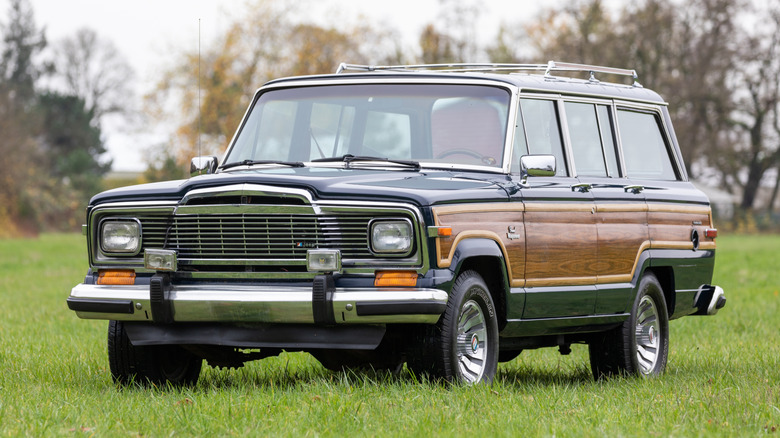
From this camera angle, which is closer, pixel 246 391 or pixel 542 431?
pixel 542 431

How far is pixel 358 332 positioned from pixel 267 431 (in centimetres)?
123

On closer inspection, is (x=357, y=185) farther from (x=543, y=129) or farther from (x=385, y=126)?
(x=543, y=129)

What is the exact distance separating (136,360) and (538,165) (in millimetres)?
2617

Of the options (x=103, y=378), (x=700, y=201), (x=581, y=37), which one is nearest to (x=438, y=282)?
(x=103, y=378)

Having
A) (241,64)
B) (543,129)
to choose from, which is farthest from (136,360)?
(241,64)

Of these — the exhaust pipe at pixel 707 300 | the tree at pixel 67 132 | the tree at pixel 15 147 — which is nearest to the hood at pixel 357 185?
the exhaust pipe at pixel 707 300

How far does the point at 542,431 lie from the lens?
5.80m

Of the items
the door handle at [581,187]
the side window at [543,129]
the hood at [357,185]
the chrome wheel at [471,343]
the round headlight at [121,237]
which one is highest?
the side window at [543,129]

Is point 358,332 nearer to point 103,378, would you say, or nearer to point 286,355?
point 103,378

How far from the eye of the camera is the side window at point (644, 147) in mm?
9711

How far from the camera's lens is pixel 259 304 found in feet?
22.6

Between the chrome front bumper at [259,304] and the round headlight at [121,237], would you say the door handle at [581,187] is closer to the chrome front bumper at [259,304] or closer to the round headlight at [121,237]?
the chrome front bumper at [259,304]

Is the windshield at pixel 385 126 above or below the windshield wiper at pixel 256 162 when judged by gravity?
above

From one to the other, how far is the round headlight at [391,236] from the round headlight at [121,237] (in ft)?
4.78
